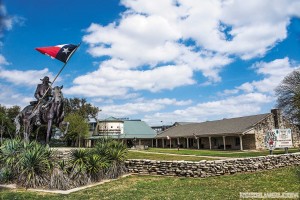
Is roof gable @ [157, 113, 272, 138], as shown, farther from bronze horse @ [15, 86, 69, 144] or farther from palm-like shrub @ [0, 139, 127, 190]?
bronze horse @ [15, 86, 69, 144]

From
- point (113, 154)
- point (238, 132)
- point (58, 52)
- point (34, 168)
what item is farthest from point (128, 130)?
point (34, 168)

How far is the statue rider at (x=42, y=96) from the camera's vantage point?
17.6 meters

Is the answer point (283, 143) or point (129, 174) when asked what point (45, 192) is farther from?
point (283, 143)

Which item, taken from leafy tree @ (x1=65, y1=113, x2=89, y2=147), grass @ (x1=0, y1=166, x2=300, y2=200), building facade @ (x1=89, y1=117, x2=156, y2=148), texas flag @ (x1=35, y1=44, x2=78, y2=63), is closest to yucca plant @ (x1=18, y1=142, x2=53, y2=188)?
grass @ (x1=0, y1=166, x2=300, y2=200)

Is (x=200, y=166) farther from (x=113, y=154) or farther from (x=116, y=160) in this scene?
(x=113, y=154)

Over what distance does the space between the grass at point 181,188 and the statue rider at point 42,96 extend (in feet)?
19.3

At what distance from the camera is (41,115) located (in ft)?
57.8

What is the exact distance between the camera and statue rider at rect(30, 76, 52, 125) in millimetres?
17578

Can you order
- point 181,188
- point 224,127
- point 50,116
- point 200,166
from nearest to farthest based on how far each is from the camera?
point 181,188 < point 200,166 < point 50,116 < point 224,127

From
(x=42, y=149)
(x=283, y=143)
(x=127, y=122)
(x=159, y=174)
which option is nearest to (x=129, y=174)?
(x=159, y=174)

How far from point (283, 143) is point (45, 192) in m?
17.8

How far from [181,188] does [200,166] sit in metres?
3.32

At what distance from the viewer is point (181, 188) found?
12.4 metres

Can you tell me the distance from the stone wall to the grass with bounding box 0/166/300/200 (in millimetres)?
739
